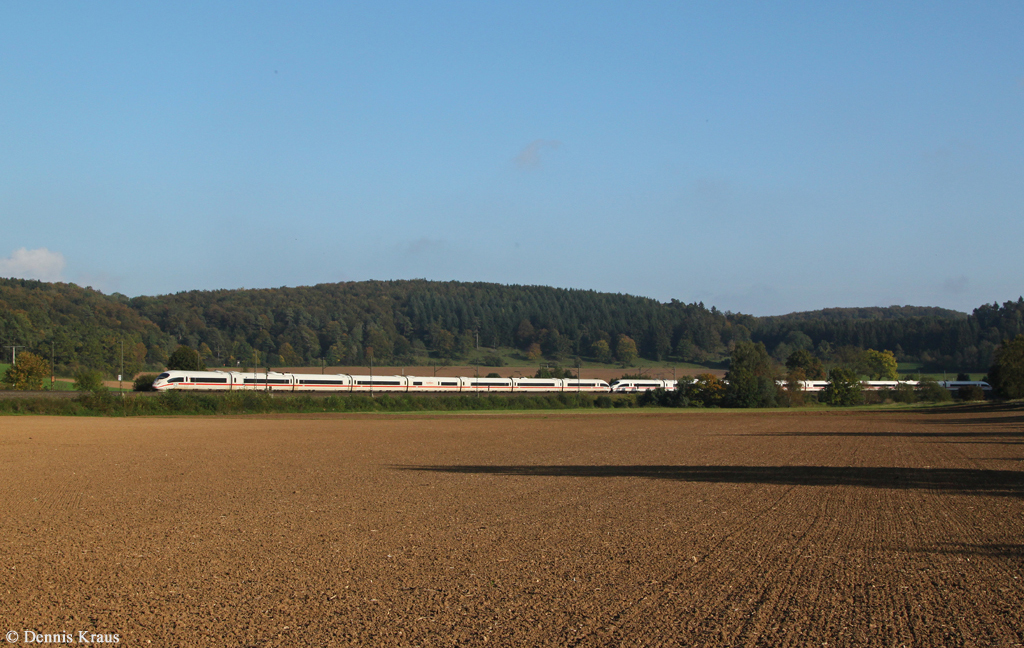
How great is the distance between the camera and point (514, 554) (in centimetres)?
1056

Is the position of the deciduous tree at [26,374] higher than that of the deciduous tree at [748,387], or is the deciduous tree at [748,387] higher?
the deciduous tree at [26,374]

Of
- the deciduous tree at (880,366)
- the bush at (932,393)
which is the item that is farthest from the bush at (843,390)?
the deciduous tree at (880,366)

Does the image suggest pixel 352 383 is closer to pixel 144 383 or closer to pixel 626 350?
pixel 144 383

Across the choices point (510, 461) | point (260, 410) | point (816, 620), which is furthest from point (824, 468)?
point (260, 410)

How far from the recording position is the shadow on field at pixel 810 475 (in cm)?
1825

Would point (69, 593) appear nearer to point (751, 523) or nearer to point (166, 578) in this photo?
point (166, 578)

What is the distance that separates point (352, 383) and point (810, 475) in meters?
76.8

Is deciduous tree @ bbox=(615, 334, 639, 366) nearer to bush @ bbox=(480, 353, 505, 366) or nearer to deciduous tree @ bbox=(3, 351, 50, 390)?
bush @ bbox=(480, 353, 505, 366)

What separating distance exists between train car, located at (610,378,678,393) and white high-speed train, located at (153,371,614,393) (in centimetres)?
151

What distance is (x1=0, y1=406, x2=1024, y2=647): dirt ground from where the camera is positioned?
7.50 metres

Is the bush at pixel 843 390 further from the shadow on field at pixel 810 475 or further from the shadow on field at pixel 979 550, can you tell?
the shadow on field at pixel 979 550

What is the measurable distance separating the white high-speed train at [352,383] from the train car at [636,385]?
151 centimetres

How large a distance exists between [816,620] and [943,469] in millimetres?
17033

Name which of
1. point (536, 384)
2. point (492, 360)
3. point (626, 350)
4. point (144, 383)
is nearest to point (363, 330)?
point (492, 360)
